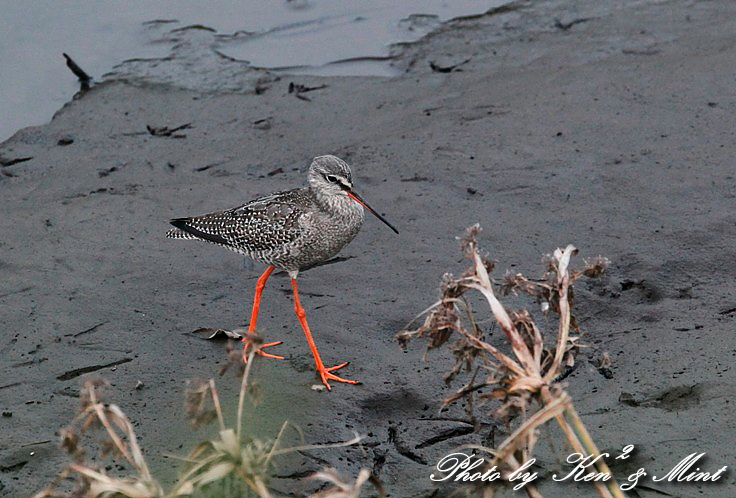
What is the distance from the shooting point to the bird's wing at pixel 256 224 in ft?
22.3

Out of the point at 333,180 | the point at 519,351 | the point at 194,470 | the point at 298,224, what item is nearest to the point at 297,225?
the point at 298,224

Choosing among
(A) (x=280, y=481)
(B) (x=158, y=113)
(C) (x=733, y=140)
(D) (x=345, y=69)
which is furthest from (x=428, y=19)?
(A) (x=280, y=481)

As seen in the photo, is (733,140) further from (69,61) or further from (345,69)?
(69,61)

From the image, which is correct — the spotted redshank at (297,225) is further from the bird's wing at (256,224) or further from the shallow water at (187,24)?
the shallow water at (187,24)

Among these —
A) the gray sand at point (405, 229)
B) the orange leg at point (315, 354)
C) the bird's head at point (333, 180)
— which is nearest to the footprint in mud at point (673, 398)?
the gray sand at point (405, 229)

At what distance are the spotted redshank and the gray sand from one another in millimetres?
478

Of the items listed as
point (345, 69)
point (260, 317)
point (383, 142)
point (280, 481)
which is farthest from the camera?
point (345, 69)

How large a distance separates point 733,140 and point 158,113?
591 centimetres

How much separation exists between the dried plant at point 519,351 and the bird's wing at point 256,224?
2.97 metres

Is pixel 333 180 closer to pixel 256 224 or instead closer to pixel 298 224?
pixel 298 224

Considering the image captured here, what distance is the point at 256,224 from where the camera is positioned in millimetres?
6887

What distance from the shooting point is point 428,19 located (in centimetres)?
1223

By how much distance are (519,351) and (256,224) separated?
12.2ft

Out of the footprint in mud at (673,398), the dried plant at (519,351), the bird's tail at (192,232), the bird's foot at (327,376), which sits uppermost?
the dried plant at (519,351)
